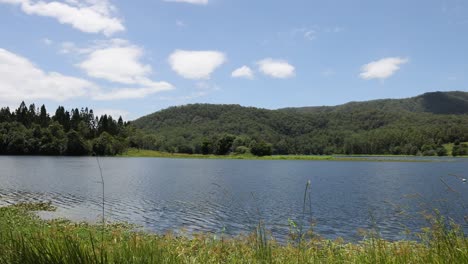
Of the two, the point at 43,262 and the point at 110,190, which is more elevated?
the point at 43,262

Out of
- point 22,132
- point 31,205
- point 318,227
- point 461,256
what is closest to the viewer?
point 461,256

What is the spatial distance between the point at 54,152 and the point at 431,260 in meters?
196

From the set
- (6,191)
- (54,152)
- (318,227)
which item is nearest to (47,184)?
(6,191)

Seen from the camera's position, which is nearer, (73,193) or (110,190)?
(73,193)

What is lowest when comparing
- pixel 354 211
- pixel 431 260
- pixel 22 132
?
pixel 354 211

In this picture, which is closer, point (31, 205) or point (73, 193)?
point (31, 205)

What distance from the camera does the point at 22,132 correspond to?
176m

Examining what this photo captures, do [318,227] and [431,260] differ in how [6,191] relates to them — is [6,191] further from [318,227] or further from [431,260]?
[431,260]

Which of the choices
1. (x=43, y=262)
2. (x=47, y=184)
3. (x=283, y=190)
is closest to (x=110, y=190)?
(x=47, y=184)

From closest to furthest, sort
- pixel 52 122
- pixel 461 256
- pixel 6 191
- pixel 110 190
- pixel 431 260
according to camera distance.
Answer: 1. pixel 461 256
2. pixel 431 260
3. pixel 6 191
4. pixel 110 190
5. pixel 52 122

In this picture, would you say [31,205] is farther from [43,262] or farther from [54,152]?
[54,152]

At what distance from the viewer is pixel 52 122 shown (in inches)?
7451

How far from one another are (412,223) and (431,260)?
2792cm

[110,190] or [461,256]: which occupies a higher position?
[461,256]
